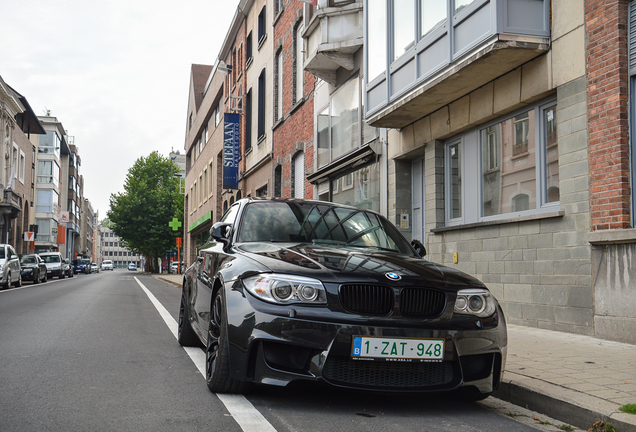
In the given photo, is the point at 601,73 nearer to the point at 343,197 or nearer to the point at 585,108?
the point at 585,108

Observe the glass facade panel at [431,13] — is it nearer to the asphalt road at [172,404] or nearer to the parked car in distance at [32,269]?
the asphalt road at [172,404]

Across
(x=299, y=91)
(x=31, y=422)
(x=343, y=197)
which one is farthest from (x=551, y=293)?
(x=299, y=91)

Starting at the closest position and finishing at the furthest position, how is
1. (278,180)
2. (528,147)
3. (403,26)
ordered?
(528,147), (403,26), (278,180)

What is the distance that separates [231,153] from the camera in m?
30.4

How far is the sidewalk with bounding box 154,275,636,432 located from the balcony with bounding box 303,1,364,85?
35.8ft

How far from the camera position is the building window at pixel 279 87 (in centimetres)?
2428

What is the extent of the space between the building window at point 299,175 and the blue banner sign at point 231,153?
8.64m

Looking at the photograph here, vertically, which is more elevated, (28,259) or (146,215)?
(146,215)

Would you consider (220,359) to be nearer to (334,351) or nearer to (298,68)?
(334,351)

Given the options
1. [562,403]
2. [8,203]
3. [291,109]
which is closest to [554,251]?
[562,403]

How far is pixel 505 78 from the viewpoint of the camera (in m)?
9.82

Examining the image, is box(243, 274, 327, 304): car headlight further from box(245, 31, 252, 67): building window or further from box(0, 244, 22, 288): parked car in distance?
box(245, 31, 252, 67): building window

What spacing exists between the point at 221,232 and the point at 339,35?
1219cm

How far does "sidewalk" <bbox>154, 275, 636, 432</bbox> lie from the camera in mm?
4027
